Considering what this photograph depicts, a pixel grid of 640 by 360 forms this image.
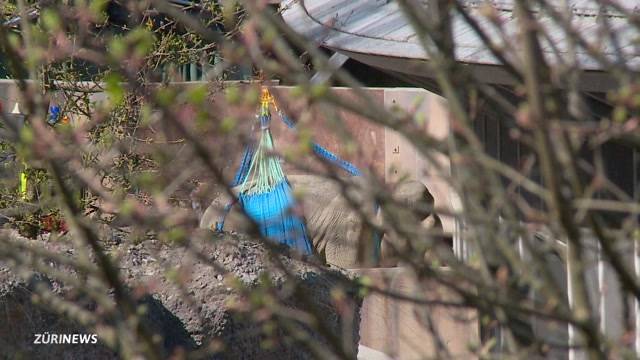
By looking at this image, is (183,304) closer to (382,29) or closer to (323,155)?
(382,29)

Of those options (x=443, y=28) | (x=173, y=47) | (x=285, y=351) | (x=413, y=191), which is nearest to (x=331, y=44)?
(x=285, y=351)

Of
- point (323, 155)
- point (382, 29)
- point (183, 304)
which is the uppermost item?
point (323, 155)

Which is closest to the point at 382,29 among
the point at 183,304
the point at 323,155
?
the point at 183,304

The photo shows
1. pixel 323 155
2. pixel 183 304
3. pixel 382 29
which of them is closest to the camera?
pixel 323 155

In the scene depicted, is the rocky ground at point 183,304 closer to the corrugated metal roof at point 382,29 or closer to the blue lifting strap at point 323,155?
the blue lifting strap at point 323,155

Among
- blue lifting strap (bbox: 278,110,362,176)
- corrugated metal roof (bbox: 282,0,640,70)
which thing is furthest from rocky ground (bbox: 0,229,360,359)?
corrugated metal roof (bbox: 282,0,640,70)

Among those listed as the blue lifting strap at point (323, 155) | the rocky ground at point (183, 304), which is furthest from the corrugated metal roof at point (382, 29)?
the rocky ground at point (183, 304)

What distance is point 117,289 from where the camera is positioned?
1838 mm

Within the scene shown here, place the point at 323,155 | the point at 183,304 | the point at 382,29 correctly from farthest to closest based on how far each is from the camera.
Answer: the point at 382,29, the point at 183,304, the point at 323,155

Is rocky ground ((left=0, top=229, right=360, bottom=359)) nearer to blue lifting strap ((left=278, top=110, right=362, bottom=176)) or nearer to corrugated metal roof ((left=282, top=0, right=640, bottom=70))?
blue lifting strap ((left=278, top=110, right=362, bottom=176))

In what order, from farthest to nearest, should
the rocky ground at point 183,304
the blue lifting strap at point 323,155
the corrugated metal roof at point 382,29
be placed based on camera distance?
the rocky ground at point 183,304, the corrugated metal roof at point 382,29, the blue lifting strap at point 323,155

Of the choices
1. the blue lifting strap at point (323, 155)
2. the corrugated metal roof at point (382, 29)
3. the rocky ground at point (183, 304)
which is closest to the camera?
the blue lifting strap at point (323, 155)

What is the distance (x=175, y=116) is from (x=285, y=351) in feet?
16.3

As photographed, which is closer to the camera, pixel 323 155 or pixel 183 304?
pixel 323 155
